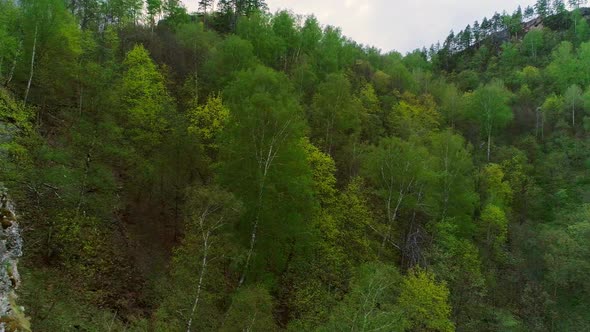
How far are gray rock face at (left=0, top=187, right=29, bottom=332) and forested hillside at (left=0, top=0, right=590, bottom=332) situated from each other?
195mm

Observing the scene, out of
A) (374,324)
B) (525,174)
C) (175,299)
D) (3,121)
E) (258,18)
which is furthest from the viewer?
(258,18)

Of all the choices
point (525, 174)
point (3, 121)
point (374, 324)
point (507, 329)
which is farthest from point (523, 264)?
point (3, 121)

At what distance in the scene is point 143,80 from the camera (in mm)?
29625

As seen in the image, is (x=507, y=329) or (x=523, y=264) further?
(x=523, y=264)

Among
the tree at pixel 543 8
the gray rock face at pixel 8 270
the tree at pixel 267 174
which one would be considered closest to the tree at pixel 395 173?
the tree at pixel 267 174

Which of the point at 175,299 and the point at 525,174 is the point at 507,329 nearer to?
the point at 175,299

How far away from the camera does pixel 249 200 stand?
70.1 feet

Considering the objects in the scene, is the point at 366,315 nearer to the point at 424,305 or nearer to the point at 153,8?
the point at 424,305

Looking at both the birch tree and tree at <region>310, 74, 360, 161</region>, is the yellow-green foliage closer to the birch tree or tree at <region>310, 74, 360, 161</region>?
the birch tree

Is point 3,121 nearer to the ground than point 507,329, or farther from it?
farther from it

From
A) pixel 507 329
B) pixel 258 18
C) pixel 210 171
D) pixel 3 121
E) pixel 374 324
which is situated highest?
pixel 258 18

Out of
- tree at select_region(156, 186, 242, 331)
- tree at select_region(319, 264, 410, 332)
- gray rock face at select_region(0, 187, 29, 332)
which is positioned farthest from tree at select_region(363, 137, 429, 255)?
gray rock face at select_region(0, 187, 29, 332)

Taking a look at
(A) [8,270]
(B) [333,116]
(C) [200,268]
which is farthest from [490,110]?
(A) [8,270]

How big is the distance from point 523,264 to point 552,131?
31019 mm
